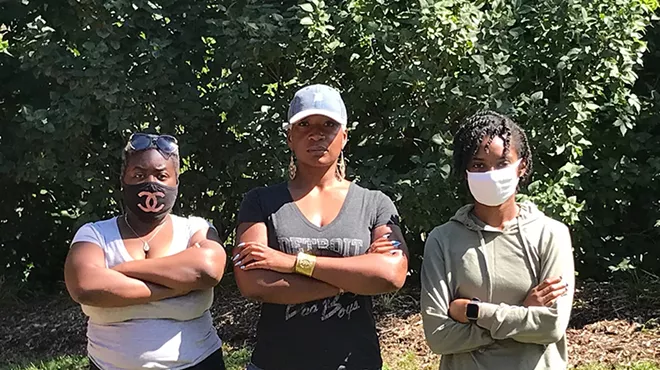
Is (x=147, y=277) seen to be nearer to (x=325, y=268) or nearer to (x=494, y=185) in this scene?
(x=325, y=268)

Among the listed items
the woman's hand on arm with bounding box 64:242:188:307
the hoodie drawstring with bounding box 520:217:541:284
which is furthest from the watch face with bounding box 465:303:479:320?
the woman's hand on arm with bounding box 64:242:188:307

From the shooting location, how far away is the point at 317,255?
10.5 feet

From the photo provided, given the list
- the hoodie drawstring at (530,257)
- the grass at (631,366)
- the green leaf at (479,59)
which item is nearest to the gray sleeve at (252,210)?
the hoodie drawstring at (530,257)

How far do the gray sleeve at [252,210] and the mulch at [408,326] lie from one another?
2.77 meters

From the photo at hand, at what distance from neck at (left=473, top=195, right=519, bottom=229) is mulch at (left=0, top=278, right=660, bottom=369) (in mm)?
2585

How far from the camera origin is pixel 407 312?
660 cm

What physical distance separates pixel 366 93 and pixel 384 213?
3.04 m

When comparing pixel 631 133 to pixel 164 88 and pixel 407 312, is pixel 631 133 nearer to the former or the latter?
pixel 407 312

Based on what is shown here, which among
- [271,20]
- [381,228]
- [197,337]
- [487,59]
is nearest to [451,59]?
[487,59]

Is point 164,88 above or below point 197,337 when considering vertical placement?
above

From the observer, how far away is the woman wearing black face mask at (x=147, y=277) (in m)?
3.21

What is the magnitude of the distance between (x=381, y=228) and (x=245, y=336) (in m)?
3.50

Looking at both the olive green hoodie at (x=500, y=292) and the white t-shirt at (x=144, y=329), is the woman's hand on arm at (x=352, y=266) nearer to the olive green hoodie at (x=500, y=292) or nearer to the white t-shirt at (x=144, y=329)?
the olive green hoodie at (x=500, y=292)

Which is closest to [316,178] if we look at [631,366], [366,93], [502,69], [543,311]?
[543,311]
